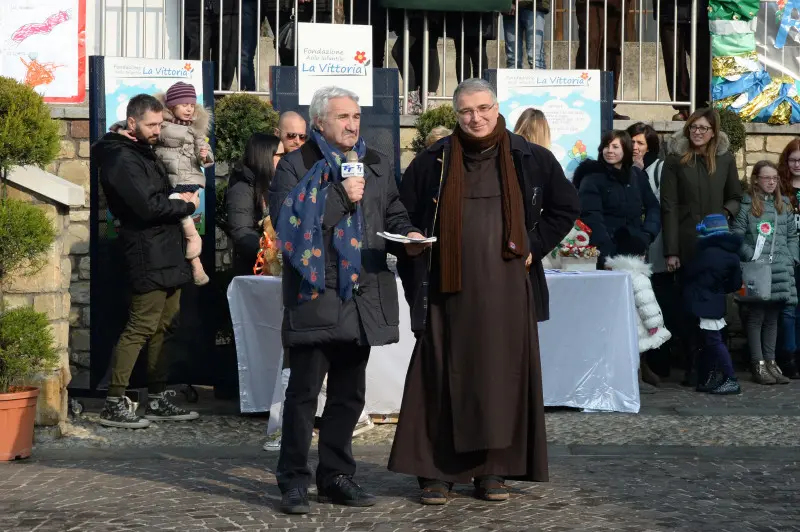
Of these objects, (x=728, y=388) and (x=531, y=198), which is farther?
(x=728, y=388)

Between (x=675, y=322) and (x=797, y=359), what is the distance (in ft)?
3.76

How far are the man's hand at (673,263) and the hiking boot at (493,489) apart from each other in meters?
4.47

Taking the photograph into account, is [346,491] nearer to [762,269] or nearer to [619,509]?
[619,509]

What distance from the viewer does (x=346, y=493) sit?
20.4 ft

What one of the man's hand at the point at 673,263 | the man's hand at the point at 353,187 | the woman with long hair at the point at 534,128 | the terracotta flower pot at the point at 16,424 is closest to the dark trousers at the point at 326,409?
the man's hand at the point at 353,187

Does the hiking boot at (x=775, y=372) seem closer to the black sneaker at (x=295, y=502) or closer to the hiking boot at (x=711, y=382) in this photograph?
the hiking boot at (x=711, y=382)

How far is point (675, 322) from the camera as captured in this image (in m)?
10.9

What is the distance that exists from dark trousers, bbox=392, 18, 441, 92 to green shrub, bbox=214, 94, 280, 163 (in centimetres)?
256

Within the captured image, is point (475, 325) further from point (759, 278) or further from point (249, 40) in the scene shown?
point (249, 40)

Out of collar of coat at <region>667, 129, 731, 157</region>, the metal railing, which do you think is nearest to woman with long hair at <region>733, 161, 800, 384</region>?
collar of coat at <region>667, 129, 731, 157</region>

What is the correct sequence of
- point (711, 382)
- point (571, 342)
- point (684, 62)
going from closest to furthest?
point (571, 342), point (711, 382), point (684, 62)

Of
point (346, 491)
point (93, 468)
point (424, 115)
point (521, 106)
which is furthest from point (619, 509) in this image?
point (424, 115)

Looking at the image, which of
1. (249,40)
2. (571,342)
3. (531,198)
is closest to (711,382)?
(571,342)

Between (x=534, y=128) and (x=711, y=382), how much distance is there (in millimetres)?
2547
